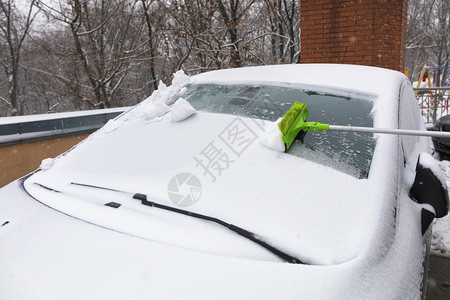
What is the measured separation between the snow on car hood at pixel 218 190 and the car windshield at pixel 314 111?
0.27ft

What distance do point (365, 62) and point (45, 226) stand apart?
543cm

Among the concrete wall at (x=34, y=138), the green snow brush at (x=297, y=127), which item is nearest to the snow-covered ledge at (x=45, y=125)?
the concrete wall at (x=34, y=138)

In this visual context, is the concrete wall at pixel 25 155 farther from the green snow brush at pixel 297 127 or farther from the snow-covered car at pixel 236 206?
the green snow brush at pixel 297 127

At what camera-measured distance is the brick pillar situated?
5355mm

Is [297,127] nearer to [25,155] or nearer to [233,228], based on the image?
[233,228]

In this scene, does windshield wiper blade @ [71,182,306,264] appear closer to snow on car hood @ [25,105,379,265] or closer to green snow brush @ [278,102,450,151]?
snow on car hood @ [25,105,379,265]

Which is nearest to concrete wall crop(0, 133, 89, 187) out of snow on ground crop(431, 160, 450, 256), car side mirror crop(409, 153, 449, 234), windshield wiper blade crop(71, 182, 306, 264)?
windshield wiper blade crop(71, 182, 306, 264)

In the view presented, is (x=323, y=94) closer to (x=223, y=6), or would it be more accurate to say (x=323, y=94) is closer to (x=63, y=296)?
(x=63, y=296)

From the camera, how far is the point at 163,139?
6.13ft

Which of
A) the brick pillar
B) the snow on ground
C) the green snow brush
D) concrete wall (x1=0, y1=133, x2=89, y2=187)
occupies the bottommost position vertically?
the snow on ground

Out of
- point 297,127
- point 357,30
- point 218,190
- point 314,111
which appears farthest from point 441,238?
point 357,30

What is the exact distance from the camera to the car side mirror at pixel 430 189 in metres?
1.45

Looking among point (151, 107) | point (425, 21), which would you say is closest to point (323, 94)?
point (151, 107)

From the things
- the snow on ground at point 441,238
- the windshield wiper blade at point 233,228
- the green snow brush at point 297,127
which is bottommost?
the snow on ground at point 441,238
